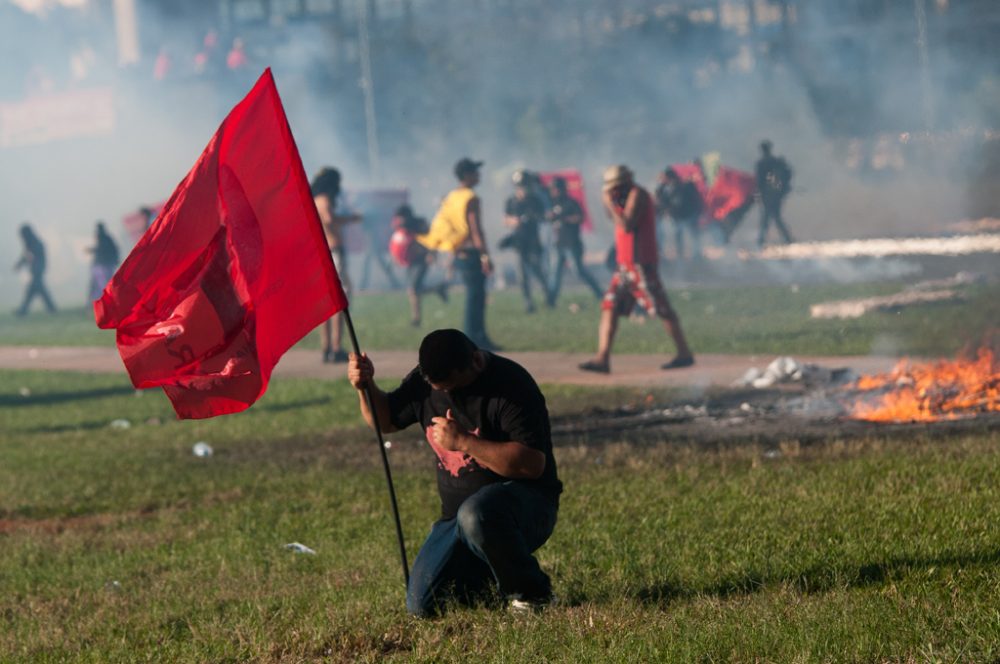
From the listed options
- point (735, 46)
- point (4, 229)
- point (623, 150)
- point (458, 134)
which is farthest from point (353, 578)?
point (4, 229)

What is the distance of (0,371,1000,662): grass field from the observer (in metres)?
4.94

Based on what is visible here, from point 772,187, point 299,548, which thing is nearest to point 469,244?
point 299,548

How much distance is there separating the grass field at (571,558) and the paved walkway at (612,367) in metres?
3.03

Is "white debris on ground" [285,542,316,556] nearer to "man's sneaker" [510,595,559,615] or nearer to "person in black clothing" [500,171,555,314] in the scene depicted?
"man's sneaker" [510,595,559,615]

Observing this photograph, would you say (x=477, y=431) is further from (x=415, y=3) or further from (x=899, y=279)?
(x=415, y=3)

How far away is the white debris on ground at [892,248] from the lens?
2216cm

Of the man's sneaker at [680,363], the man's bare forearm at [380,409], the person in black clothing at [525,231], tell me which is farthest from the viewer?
the person in black clothing at [525,231]

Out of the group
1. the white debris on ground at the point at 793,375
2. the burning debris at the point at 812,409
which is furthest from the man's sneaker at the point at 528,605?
the white debris on ground at the point at 793,375

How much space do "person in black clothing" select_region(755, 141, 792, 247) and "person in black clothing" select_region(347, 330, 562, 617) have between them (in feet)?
72.0

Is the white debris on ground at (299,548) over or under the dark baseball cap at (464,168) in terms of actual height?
under

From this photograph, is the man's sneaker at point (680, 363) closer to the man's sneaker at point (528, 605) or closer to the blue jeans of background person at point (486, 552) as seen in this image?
the blue jeans of background person at point (486, 552)

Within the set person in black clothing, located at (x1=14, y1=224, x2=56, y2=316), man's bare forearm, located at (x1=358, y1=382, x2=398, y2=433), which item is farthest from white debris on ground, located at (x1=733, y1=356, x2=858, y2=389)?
person in black clothing, located at (x1=14, y1=224, x2=56, y2=316)

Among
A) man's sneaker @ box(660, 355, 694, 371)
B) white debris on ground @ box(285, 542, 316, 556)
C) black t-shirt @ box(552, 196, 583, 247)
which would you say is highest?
black t-shirt @ box(552, 196, 583, 247)

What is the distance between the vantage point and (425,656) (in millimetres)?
5012
